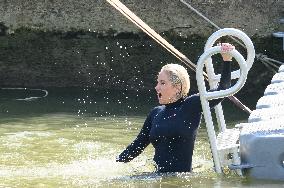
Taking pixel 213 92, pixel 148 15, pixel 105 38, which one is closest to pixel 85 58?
pixel 105 38

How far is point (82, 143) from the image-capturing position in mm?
9477

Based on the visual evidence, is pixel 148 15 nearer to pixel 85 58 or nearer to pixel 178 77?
pixel 85 58

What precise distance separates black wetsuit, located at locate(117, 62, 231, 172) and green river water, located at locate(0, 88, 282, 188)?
12cm

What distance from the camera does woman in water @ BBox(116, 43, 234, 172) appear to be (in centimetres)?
663

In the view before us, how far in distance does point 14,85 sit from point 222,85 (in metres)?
8.10

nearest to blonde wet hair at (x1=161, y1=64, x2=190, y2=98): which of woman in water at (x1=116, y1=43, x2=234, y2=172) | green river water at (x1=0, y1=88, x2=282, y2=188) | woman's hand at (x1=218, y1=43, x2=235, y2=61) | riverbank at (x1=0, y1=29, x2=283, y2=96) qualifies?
woman in water at (x1=116, y1=43, x2=234, y2=172)

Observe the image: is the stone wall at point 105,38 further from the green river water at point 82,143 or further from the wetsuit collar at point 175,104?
the wetsuit collar at point 175,104

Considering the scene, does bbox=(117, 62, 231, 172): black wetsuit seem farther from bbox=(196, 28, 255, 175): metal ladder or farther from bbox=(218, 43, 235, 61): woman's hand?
bbox=(218, 43, 235, 61): woman's hand

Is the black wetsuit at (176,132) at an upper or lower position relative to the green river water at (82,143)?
upper

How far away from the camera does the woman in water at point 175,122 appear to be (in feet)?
21.7

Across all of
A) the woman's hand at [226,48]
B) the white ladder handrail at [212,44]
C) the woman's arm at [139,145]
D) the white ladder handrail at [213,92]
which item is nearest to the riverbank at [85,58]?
the white ladder handrail at [212,44]

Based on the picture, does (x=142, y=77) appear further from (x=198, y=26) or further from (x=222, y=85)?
(x=222, y=85)

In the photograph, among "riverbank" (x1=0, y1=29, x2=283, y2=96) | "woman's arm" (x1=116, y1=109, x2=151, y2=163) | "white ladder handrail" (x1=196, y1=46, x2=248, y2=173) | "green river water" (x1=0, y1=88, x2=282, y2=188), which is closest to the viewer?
"white ladder handrail" (x1=196, y1=46, x2=248, y2=173)

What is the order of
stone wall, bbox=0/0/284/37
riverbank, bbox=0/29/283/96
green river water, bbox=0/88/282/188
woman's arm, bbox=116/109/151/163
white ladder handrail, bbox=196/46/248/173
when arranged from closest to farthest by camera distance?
1. white ladder handrail, bbox=196/46/248/173
2. green river water, bbox=0/88/282/188
3. woman's arm, bbox=116/109/151/163
4. stone wall, bbox=0/0/284/37
5. riverbank, bbox=0/29/283/96
